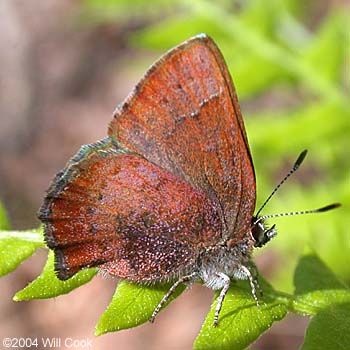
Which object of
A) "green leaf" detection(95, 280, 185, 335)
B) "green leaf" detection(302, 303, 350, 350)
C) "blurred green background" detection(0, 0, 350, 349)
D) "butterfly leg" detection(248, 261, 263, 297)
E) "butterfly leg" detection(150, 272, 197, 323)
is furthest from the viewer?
"blurred green background" detection(0, 0, 350, 349)

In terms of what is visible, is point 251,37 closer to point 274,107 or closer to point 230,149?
point 230,149

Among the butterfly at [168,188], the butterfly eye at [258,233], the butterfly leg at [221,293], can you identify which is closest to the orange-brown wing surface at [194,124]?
the butterfly at [168,188]

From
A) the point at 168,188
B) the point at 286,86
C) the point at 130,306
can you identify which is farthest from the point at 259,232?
the point at 286,86

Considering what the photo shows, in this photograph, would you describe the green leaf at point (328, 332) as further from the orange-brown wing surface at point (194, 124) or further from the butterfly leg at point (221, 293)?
the orange-brown wing surface at point (194, 124)

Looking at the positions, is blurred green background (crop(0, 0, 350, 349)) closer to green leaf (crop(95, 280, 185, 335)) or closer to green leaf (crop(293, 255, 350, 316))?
green leaf (crop(293, 255, 350, 316))

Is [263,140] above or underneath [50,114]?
above

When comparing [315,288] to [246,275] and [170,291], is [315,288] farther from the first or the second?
[170,291]

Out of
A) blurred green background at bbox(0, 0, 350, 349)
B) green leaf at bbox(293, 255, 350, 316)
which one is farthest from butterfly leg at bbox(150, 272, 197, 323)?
blurred green background at bbox(0, 0, 350, 349)

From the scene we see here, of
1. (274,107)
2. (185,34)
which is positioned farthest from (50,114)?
(185,34)
